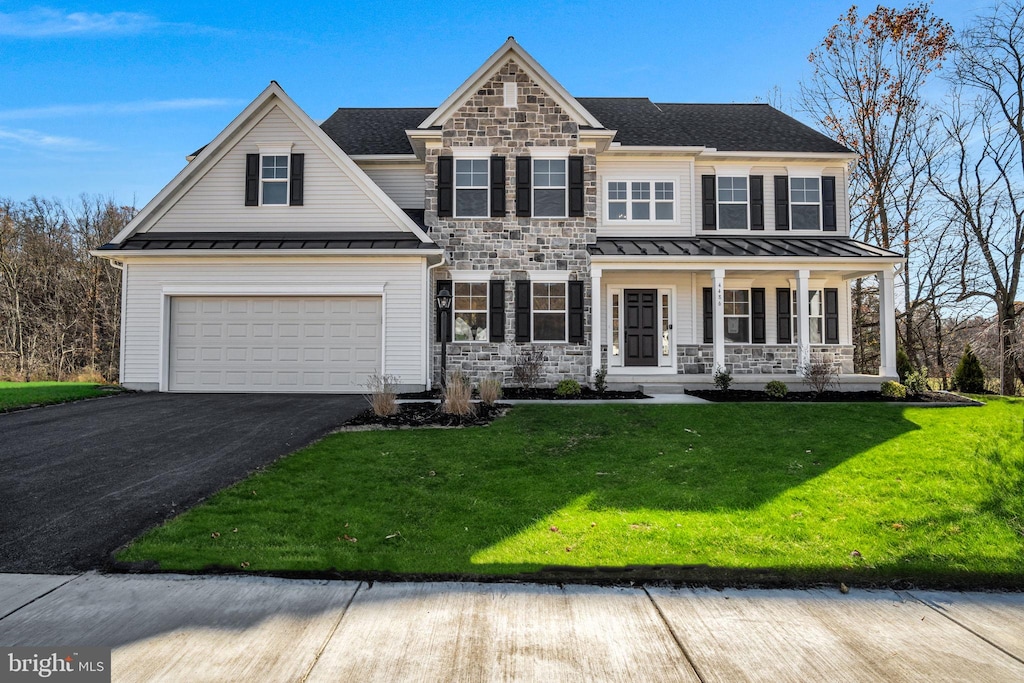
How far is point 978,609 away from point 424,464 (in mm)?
5077

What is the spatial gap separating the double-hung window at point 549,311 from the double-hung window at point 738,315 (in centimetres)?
499

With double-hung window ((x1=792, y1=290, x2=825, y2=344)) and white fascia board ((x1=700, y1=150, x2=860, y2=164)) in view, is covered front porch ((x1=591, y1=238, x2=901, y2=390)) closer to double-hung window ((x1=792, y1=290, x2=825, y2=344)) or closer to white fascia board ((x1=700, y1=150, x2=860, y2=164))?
double-hung window ((x1=792, y1=290, x2=825, y2=344))

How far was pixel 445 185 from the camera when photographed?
1455cm

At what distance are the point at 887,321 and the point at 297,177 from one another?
52.3 ft

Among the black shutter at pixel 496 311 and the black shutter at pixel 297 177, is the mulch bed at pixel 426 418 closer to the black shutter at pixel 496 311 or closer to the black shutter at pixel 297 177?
the black shutter at pixel 496 311

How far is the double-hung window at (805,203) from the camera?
15953 millimetres

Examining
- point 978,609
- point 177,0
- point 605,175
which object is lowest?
point 978,609

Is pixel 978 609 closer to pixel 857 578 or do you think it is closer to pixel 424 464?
pixel 857 578

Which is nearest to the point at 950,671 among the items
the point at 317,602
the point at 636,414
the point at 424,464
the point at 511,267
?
the point at 317,602

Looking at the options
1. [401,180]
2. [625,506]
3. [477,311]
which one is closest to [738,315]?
[477,311]

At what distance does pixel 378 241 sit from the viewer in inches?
520

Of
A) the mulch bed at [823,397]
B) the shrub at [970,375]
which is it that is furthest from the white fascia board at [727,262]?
the shrub at [970,375]

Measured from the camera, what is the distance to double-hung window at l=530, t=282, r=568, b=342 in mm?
14461

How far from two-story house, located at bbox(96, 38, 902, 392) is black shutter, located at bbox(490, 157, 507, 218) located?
3 cm
